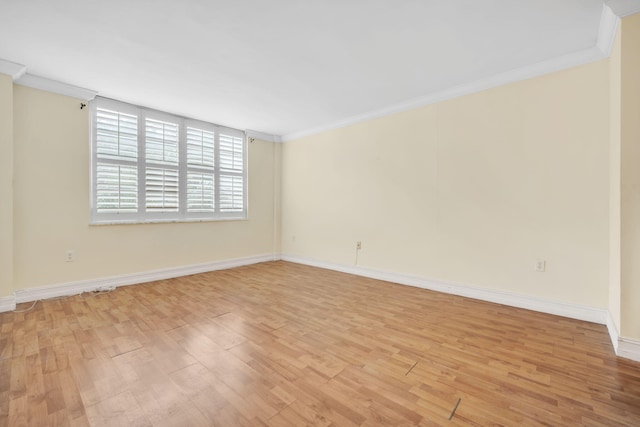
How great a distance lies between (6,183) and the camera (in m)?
2.75

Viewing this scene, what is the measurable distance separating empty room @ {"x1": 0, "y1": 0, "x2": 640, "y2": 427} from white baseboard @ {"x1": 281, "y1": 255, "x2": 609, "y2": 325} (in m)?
0.02

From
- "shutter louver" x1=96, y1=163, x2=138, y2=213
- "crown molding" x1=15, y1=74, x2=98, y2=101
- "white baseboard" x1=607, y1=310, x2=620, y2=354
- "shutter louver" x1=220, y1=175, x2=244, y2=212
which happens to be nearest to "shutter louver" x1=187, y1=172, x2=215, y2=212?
"shutter louver" x1=220, y1=175, x2=244, y2=212

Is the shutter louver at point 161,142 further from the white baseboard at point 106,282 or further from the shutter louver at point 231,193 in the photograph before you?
the white baseboard at point 106,282

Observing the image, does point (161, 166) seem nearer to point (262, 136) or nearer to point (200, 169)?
point (200, 169)

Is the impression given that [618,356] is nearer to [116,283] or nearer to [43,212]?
[116,283]

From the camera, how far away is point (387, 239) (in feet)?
13.1

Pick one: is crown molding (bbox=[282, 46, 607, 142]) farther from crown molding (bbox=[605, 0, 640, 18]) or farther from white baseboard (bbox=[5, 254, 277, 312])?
white baseboard (bbox=[5, 254, 277, 312])

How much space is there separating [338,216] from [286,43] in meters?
2.81

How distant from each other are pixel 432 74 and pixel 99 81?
377cm

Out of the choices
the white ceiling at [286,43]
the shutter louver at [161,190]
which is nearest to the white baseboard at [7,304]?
the shutter louver at [161,190]

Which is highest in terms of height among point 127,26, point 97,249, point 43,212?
point 127,26

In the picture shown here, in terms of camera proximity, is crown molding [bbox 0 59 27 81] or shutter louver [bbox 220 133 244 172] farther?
shutter louver [bbox 220 133 244 172]

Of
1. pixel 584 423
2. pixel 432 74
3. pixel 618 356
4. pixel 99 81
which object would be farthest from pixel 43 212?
pixel 618 356

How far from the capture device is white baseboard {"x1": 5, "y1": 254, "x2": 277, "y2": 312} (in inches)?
116
